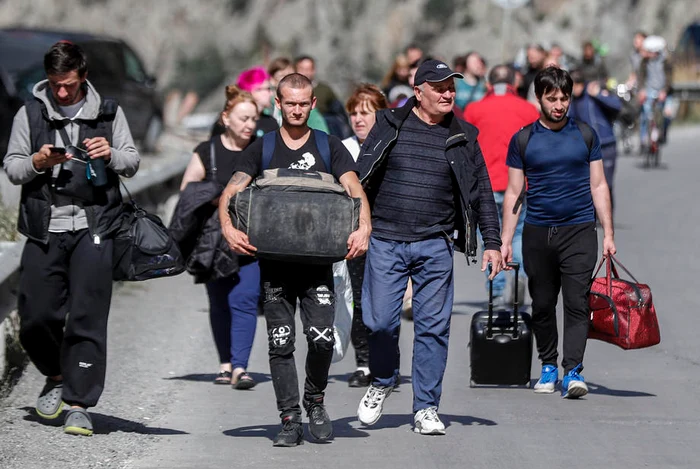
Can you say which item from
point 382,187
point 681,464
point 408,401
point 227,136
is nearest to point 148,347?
point 227,136

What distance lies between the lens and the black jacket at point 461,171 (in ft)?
25.1

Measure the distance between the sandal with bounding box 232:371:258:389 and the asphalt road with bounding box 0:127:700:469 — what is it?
0.05 meters

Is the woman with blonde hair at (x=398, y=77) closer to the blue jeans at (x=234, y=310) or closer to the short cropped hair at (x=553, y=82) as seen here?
the blue jeans at (x=234, y=310)

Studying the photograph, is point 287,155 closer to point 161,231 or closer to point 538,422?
point 161,231

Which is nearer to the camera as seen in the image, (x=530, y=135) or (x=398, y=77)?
(x=530, y=135)

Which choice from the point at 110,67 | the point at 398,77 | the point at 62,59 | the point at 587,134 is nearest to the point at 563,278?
the point at 587,134

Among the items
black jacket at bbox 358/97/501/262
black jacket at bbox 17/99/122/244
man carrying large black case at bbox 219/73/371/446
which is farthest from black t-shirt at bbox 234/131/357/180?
black jacket at bbox 17/99/122/244

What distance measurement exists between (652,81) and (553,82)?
56.9 feet

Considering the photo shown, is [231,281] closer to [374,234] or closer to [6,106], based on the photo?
[374,234]

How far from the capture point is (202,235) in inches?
384

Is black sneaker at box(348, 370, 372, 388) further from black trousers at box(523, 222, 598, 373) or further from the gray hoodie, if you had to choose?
the gray hoodie

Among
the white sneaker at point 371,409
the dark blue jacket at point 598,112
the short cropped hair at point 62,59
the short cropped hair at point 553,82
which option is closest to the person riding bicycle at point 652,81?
the dark blue jacket at point 598,112

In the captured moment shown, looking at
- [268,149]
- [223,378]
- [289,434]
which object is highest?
[268,149]

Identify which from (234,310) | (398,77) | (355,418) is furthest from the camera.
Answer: (398,77)
